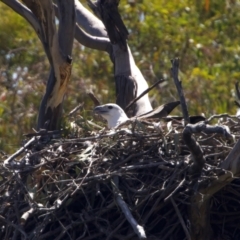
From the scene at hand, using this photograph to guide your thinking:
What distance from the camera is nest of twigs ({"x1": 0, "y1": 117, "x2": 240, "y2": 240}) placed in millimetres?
6984

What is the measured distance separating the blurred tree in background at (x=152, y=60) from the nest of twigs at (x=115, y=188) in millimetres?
4516

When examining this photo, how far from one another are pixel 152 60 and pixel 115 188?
6938mm

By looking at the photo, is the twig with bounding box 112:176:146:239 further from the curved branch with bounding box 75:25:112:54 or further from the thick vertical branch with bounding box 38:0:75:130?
the curved branch with bounding box 75:25:112:54

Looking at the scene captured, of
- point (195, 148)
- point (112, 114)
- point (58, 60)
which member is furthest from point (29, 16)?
point (195, 148)

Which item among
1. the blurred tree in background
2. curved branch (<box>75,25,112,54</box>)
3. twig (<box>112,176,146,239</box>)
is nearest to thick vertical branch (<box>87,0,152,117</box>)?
curved branch (<box>75,25,112,54</box>)

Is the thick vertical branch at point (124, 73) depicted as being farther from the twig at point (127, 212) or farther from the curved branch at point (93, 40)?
the twig at point (127, 212)

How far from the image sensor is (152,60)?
539 inches

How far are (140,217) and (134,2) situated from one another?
7367 millimetres

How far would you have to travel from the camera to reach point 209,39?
13.9 meters

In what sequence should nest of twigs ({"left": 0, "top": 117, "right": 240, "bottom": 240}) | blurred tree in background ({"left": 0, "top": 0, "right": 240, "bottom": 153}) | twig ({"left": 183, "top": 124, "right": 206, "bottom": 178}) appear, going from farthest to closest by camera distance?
blurred tree in background ({"left": 0, "top": 0, "right": 240, "bottom": 153}) < nest of twigs ({"left": 0, "top": 117, "right": 240, "bottom": 240}) < twig ({"left": 183, "top": 124, "right": 206, "bottom": 178})

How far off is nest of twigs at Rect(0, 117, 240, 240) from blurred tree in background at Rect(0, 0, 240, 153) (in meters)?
4.52

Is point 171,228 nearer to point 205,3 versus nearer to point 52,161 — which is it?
point 52,161

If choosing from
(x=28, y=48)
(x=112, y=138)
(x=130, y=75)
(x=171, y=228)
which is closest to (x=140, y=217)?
(x=171, y=228)

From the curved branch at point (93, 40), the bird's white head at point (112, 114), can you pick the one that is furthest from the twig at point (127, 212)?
the curved branch at point (93, 40)
